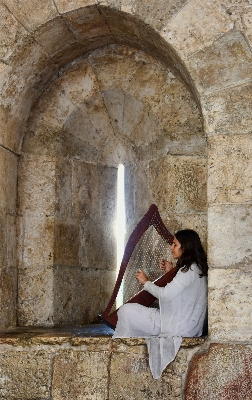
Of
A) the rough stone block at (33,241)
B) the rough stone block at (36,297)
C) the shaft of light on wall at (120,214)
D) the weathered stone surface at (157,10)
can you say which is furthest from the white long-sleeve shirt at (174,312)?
the weathered stone surface at (157,10)

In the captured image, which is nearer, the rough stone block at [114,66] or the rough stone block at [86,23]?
the rough stone block at [86,23]

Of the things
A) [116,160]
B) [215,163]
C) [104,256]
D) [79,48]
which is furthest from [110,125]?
[215,163]

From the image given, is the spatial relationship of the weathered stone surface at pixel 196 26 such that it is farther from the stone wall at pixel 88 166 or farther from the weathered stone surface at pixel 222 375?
the weathered stone surface at pixel 222 375

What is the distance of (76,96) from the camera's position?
4668mm

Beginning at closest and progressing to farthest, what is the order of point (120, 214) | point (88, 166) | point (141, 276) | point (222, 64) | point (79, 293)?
1. point (222, 64)
2. point (141, 276)
3. point (79, 293)
4. point (88, 166)
5. point (120, 214)

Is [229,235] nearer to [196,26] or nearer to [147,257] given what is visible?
[147,257]

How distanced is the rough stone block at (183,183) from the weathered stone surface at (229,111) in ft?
2.25

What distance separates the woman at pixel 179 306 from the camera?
3.87 metres

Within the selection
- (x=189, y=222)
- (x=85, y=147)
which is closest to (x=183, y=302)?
(x=189, y=222)

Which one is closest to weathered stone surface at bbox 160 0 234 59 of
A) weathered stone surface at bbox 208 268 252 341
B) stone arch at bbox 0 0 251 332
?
stone arch at bbox 0 0 251 332

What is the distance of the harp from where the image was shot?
3891mm

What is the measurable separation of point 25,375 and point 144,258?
102cm

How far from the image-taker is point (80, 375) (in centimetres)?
386

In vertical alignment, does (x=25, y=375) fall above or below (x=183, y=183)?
below
